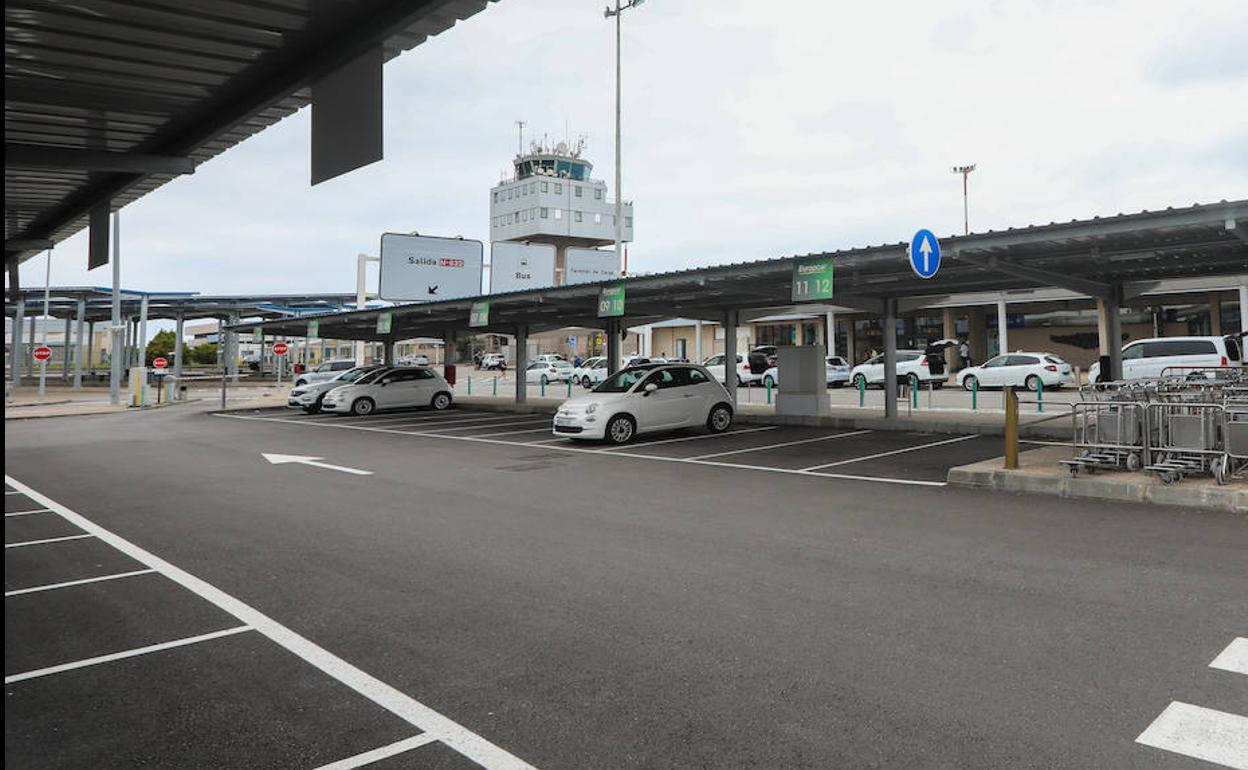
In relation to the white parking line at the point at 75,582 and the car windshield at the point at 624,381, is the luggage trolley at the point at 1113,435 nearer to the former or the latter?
the car windshield at the point at 624,381

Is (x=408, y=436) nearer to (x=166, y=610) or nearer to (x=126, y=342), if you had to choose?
(x=166, y=610)

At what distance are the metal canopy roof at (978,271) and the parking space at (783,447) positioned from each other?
3.04m

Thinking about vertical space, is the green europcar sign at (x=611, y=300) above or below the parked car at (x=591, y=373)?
above

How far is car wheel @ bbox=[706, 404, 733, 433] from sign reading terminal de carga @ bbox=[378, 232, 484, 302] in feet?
37.4

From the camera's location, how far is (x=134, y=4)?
212 inches

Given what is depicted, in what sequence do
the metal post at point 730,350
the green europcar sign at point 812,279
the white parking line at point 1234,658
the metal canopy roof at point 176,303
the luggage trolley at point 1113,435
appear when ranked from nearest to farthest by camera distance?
the white parking line at point 1234,658
the luggage trolley at point 1113,435
the green europcar sign at point 812,279
the metal post at point 730,350
the metal canopy roof at point 176,303

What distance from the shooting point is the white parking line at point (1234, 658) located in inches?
166

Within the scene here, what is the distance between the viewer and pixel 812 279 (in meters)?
14.2

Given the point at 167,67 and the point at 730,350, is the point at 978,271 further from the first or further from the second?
the point at 167,67

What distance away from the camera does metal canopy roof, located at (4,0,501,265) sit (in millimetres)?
5438

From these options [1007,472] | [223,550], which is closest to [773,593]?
[223,550]

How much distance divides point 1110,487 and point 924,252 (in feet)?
12.9

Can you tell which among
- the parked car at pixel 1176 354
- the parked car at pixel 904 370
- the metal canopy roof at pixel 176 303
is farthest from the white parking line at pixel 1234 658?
the metal canopy roof at pixel 176 303

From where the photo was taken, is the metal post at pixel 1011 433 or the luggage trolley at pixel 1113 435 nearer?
the luggage trolley at pixel 1113 435
